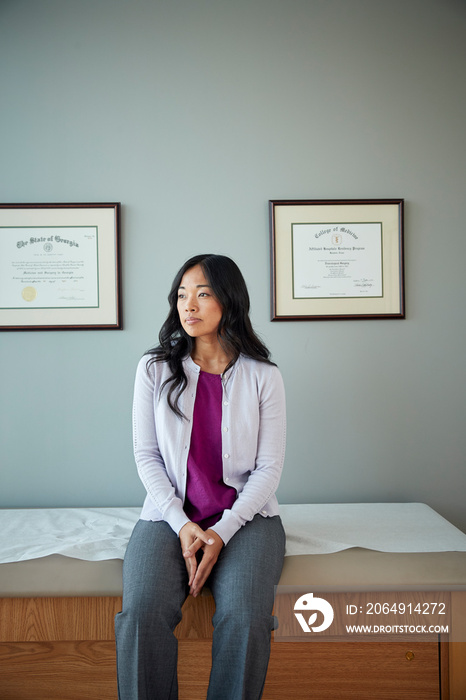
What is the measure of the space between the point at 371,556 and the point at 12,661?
1076 mm

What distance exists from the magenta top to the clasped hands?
0.10m

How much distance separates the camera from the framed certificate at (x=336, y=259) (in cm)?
214

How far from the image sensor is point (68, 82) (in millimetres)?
2119

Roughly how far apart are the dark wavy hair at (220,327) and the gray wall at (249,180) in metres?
0.52

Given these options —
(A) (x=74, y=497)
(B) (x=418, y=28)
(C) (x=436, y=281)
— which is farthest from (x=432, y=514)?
(B) (x=418, y=28)

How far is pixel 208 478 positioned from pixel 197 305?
51 cm

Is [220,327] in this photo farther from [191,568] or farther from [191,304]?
[191,568]

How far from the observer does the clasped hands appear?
1.34m

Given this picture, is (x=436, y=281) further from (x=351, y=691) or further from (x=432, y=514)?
(x=351, y=691)

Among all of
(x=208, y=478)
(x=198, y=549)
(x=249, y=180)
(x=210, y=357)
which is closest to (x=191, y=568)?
(x=198, y=549)

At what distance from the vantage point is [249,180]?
7.06 ft

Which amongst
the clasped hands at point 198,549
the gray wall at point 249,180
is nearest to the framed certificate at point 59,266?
the gray wall at point 249,180

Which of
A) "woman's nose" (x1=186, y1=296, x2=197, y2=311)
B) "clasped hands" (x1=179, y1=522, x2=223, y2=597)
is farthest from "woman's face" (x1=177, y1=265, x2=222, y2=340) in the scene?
"clasped hands" (x1=179, y1=522, x2=223, y2=597)

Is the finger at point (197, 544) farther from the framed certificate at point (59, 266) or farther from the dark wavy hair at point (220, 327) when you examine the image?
the framed certificate at point (59, 266)
